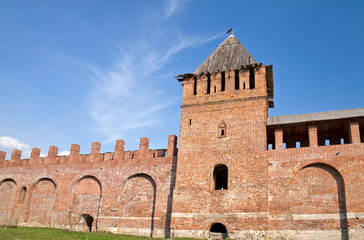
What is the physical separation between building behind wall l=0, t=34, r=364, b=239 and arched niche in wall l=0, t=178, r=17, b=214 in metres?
0.11

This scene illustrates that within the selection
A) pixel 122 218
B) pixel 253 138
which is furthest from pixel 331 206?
pixel 122 218

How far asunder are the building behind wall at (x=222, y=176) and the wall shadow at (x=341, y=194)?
5 cm

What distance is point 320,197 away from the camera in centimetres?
1706

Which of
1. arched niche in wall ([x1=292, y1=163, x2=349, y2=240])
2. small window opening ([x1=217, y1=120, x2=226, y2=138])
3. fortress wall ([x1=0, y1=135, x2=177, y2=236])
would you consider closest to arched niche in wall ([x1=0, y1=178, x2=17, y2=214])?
fortress wall ([x1=0, y1=135, x2=177, y2=236])

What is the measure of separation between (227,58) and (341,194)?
35.1 ft

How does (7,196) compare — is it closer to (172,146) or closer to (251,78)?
(172,146)

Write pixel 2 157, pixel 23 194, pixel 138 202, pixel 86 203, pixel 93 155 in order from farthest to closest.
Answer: pixel 2 157
pixel 23 194
pixel 93 155
pixel 86 203
pixel 138 202

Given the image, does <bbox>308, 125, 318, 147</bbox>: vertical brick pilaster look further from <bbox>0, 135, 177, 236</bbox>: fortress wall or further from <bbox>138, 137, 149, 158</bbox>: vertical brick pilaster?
<bbox>138, 137, 149, 158</bbox>: vertical brick pilaster

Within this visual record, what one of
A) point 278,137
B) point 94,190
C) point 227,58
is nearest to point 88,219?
point 94,190

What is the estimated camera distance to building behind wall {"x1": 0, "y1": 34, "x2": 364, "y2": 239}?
17047 millimetres

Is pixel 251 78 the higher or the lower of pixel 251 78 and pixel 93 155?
the higher

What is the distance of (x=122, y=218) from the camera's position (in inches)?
858

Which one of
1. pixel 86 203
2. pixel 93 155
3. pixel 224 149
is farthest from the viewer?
pixel 93 155

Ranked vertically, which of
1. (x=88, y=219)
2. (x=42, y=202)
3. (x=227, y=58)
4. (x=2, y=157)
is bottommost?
(x=88, y=219)
